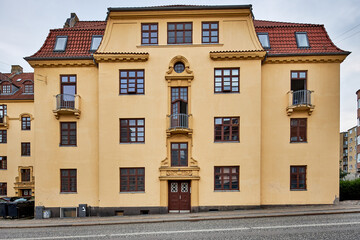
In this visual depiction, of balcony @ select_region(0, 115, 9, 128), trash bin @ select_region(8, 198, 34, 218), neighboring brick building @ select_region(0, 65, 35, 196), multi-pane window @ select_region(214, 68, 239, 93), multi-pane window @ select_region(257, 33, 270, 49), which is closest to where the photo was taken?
multi-pane window @ select_region(214, 68, 239, 93)

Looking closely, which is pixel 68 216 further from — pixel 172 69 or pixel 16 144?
pixel 16 144

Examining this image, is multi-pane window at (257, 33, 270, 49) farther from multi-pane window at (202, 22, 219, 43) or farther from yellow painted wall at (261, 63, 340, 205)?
multi-pane window at (202, 22, 219, 43)

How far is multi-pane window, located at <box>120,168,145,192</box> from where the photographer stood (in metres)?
14.8

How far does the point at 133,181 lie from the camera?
14.8 meters

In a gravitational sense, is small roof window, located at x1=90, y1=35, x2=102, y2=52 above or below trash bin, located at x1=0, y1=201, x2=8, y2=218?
above

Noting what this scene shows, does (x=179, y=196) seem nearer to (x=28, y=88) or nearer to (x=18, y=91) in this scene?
(x=28, y=88)

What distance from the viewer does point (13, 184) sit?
2866cm

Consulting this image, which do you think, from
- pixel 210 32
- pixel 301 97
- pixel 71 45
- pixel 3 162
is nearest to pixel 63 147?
pixel 71 45

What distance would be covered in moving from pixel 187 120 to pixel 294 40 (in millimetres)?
8961

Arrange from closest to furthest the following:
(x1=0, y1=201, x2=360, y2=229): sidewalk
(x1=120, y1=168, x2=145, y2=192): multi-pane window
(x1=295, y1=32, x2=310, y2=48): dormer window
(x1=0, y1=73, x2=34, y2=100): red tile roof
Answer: (x1=0, y1=201, x2=360, y2=229): sidewalk, (x1=120, y1=168, x2=145, y2=192): multi-pane window, (x1=295, y1=32, x2=310, y2=48): dormer window, (x1=0, y1=73, x2=34, y2=100): red tile roof

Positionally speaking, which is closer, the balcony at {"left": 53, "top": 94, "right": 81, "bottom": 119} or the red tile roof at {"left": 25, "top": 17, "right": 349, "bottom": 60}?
the balcony at {"left": 53, "top": 94, "right": 81, "bottom": 119}

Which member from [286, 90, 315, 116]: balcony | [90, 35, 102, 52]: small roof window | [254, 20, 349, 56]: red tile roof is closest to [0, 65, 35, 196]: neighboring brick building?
[90, 35, 102, 52]: small roof window

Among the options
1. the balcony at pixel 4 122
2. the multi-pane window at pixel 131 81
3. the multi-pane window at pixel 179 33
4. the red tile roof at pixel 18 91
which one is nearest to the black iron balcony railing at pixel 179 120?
the multi-pane window at pixel 131 81

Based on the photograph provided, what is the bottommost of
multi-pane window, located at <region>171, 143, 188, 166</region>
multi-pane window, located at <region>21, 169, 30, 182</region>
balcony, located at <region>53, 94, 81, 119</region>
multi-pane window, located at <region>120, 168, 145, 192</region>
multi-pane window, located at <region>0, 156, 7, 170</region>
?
multi-pane window, located at <region>21, 169, 30, 182</region>
